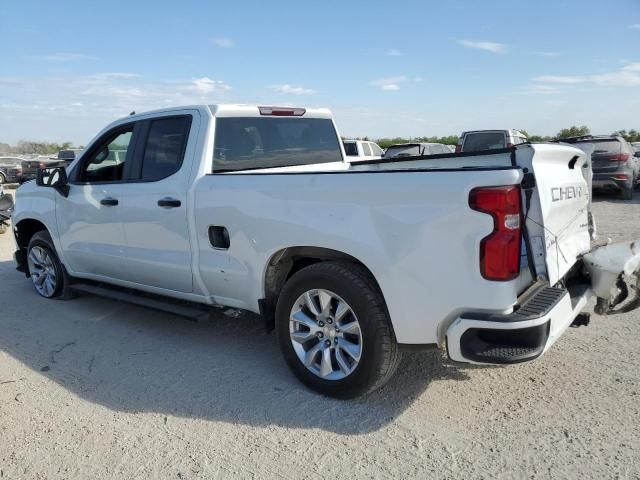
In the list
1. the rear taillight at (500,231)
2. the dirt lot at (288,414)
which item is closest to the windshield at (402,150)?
the dirt lot at (288,414)

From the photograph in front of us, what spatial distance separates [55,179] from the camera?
5.14 metres

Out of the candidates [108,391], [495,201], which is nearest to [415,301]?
[495,201]

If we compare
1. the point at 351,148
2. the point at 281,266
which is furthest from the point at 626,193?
the point at 281,266

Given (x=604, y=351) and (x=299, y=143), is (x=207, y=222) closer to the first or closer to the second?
(x=299, y=143)

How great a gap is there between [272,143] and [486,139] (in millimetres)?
10997

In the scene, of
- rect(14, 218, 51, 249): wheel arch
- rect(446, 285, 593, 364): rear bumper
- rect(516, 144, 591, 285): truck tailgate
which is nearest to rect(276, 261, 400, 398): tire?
rect(446, 285, 593, 364): rear bumper

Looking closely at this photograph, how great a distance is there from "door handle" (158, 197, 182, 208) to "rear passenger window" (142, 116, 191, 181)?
22 cm

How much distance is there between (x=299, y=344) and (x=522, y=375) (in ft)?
5.12

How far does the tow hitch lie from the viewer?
10.7ft

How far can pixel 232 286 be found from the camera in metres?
3.88

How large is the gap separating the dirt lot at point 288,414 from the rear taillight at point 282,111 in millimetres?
1978

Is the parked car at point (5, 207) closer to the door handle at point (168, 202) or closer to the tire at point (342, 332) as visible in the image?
the door handle at point (168, 202)

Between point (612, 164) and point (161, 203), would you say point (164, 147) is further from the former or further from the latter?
point (612, 164)

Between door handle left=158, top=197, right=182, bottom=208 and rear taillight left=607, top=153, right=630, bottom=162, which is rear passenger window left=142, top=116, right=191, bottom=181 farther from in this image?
rear taillight left=607, top=153, right=630, bottom=162
